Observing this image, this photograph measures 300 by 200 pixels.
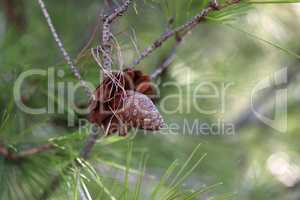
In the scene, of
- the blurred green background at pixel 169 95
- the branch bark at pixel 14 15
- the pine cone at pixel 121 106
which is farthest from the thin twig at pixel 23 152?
the branch bark at pixel 14 15

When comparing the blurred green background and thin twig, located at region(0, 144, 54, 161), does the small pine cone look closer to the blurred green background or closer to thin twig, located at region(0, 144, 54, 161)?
the blurred green background

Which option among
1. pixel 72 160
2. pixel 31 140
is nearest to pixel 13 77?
pixel 31 140

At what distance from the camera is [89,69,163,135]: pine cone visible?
1.67ft

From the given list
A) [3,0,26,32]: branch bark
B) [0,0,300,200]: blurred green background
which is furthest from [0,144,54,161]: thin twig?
[3,0,26,32]: branch bark

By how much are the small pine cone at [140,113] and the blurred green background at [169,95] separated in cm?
6

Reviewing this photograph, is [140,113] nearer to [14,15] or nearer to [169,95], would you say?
[169,95]

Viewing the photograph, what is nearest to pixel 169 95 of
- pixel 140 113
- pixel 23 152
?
pixel 23 152

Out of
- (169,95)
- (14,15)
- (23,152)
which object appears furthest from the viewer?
(14,15)

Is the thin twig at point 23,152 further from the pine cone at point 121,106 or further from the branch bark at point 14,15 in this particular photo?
the branch bark at point 14,15

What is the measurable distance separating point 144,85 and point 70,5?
63cm

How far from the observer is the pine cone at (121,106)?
1.67 feet

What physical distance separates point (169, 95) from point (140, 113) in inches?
14.4

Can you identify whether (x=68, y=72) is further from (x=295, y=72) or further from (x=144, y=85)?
(x=295, y=72)

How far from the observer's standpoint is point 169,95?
2.87 ft
